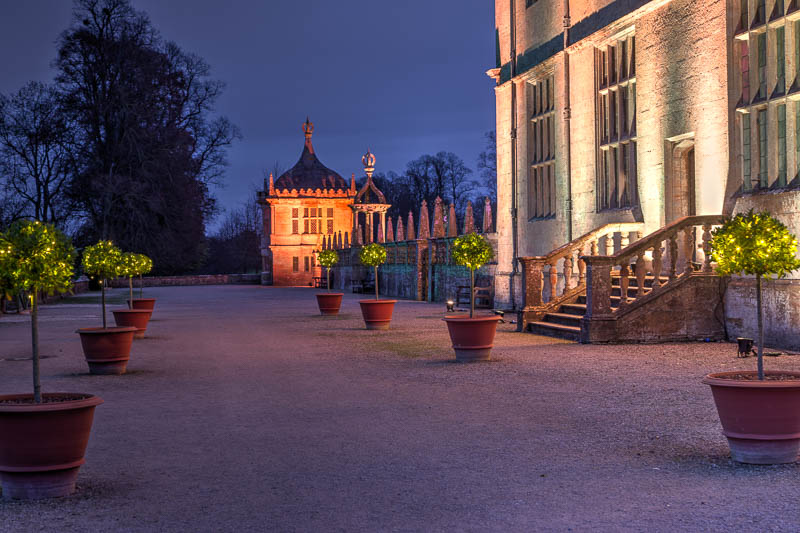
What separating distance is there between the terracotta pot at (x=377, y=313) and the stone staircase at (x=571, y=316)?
3.94 meters

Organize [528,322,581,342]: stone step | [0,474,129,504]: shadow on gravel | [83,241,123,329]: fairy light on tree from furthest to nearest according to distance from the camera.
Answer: [83,241,123,329]: fairy light on tree
[528,322,581,342]: stone step
[0,474,129,504]: shadow on gravel

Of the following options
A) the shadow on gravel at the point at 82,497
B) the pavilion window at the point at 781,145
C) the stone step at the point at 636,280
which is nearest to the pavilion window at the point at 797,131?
the pavilion window at the point at 781,145

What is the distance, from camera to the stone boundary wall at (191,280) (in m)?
74.6

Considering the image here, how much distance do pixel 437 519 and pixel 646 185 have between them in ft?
52.1

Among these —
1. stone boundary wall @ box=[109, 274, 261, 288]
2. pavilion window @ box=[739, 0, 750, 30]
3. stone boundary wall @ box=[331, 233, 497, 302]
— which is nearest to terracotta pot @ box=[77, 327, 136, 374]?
pavilion window @ box=[739, 0, 750, 30]

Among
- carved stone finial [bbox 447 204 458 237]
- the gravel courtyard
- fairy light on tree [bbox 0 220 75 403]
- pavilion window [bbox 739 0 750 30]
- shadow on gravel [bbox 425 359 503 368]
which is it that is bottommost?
the gravel courtyard

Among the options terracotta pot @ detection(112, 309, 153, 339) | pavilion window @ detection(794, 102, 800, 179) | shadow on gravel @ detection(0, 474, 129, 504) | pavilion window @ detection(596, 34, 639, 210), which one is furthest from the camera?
terracotta pot @ detection(112, 309, 153, 339)

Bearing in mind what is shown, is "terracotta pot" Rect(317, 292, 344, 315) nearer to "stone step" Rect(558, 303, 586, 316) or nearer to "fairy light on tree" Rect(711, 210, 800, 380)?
"stone step" Rect(558, 303, 586, 316)

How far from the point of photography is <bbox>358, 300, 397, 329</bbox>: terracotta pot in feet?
74.8

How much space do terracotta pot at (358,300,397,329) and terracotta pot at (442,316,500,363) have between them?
25.4 ft

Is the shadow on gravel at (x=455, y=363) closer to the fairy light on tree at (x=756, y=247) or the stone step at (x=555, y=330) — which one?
the stone step at (x=555, y=330)

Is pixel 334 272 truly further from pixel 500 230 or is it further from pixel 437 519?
pixel 437 519

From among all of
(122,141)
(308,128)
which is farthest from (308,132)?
(122,141)

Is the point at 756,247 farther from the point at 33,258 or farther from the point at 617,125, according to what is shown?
the point at 617,125
